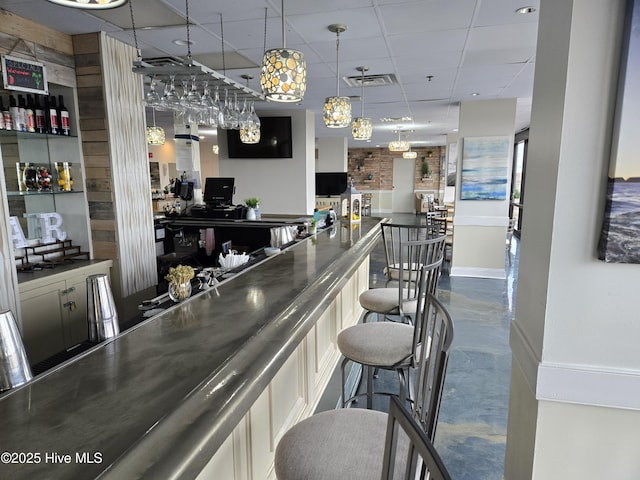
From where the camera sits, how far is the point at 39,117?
9.77ft

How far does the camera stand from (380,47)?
11.9 feet

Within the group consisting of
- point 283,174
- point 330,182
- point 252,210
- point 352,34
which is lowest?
point 252,210

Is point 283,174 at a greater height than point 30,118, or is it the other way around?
point 30,118

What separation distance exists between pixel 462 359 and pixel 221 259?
224 cm

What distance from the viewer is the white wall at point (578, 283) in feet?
3.92

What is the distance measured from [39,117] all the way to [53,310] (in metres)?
1.44

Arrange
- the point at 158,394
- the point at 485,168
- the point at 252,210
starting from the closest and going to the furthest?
the point at 158,394, the point at 252,210, the point at 485,168

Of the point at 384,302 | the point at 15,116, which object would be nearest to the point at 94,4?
the point at 15,116

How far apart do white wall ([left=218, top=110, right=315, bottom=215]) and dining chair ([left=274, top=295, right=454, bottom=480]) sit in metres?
5.79

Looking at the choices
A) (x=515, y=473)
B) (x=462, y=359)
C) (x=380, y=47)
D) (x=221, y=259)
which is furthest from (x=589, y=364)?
(x=380, y=47)

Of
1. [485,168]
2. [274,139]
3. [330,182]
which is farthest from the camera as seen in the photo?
[330,182]

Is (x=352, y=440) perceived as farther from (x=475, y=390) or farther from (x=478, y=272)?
(x=478, y=272)

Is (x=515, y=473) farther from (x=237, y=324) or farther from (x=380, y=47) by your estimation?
(x=380, y=47)

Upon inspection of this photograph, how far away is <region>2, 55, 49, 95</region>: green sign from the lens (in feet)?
8.53
